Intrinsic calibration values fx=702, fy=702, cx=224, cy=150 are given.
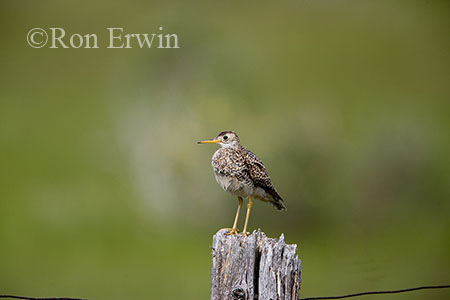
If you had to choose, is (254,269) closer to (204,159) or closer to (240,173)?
(240,173)

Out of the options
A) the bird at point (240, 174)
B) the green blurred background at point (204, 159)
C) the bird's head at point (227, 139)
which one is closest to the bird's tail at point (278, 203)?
the bird at point (240, 174)

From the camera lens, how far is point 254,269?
3666 mm

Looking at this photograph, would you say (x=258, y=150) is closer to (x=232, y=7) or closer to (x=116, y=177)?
(x=116, y=177)

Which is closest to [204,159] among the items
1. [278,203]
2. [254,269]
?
[278,203]

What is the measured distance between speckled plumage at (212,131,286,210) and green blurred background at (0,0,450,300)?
7397 millimetres

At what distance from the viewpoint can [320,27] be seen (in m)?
29.8

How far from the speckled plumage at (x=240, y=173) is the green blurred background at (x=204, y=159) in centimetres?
740

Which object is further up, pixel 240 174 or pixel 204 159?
pixel 204 159

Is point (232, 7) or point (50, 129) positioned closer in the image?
point (50, 129)

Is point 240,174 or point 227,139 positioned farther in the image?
point 227,139

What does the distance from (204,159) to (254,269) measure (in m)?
10.6

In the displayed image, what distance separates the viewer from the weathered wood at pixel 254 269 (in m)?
3.58

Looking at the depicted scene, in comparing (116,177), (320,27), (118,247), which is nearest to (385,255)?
(118,247)

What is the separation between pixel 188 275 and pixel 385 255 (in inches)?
183
